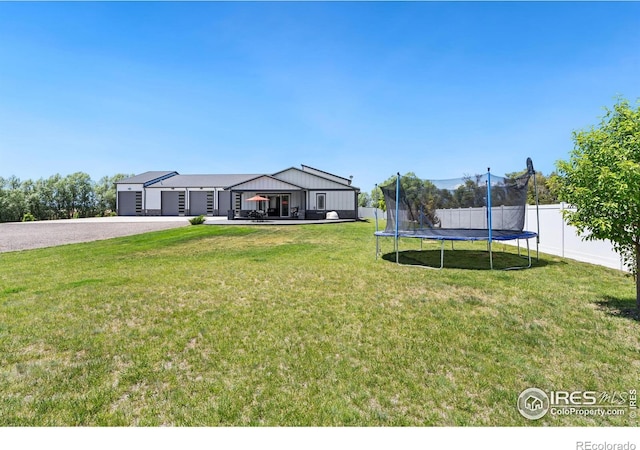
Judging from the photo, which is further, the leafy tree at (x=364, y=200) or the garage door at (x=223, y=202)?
the leafy tree at (x=364, y=200)

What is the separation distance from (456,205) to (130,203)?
36.4m

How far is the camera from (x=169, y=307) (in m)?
4.06

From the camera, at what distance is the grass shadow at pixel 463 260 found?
703cm

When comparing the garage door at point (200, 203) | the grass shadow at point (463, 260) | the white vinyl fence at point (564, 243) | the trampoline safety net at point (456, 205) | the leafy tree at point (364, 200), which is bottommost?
the grass shadow at point (463, 260)

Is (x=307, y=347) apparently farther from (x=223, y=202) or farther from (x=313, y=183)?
(x=223, y=202)

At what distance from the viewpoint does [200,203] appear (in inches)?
1341

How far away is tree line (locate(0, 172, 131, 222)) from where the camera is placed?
30.1 metres

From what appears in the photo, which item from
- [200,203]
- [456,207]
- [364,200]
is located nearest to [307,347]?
[456,207]

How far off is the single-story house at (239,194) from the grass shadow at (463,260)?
17852mm

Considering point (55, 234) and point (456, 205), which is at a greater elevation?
point (456, 205)

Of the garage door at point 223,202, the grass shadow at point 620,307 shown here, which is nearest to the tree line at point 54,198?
the garage door at point 223,202

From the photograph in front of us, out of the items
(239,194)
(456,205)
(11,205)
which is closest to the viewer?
(456,205)

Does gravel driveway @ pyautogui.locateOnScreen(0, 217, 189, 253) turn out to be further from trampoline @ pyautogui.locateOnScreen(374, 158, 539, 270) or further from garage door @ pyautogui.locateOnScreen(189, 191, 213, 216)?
garage door @ pyautogui.locateOnScreen(189, 191, 213, 216)

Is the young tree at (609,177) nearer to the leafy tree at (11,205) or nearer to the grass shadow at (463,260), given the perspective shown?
the grass shadow at (463,260)
